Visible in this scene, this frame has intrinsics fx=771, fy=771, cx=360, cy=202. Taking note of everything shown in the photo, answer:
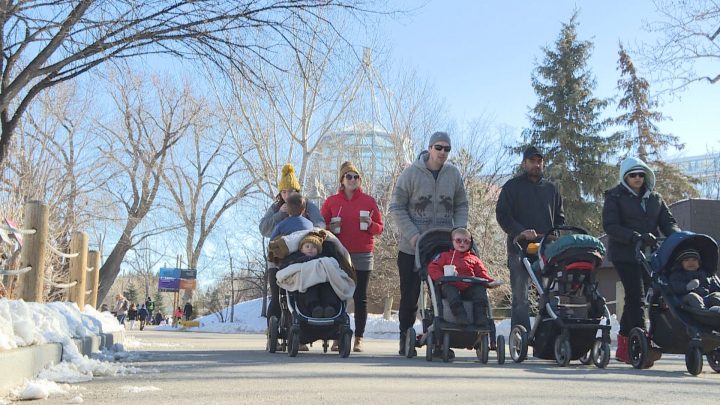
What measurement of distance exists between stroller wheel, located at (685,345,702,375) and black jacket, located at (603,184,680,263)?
59.4 inches

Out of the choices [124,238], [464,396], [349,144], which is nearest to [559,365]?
[464,396]

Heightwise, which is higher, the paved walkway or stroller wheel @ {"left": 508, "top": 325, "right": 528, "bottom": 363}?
stroller wheel @ {"left": 508, "top": 325, "right": 528, "bottom": 363}

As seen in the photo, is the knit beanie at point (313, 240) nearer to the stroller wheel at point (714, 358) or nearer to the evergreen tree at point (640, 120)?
the stroller wheel at point (714, 358)

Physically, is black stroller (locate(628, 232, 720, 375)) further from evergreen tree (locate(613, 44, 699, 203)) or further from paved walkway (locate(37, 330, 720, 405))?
evergreen tree (locate(613, 44, 699, 203))

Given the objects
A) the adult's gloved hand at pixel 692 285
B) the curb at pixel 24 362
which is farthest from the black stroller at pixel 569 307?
the curb at pixel 24 362

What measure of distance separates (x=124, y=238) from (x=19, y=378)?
29.0 m

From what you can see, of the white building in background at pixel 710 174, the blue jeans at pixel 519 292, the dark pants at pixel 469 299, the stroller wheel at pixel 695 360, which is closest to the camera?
the stroller wheel at pixel 695 360

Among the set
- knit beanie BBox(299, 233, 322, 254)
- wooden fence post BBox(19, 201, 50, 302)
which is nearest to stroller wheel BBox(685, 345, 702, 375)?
knit beanie BBox(299, 233, 322, 254)

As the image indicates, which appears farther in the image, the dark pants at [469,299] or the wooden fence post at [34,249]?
the wooden fence post at [34,249]

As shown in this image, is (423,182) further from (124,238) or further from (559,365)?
(124,238)

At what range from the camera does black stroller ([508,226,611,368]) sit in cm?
686

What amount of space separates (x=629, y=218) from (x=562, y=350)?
66.1 inches

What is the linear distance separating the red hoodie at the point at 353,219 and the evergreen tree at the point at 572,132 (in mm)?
32069

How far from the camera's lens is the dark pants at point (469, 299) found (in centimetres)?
708
